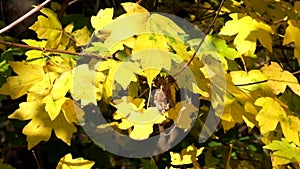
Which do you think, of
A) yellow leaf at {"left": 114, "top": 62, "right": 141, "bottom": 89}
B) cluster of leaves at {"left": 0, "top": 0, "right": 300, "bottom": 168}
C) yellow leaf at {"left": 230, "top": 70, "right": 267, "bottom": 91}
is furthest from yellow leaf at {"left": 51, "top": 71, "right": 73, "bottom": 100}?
yellow leaf at {"left": 230, "top": 70, "right": 267, "bottom": 91}

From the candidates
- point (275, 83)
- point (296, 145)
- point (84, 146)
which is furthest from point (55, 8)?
point (296, 145)

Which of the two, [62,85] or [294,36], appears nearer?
[62,85]

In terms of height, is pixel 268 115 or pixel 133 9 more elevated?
pixel 133 9

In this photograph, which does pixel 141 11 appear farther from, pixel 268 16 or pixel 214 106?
pixel 268 16

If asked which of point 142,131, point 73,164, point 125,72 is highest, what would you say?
point 125,72

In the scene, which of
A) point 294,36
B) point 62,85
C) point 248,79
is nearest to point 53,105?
point 62,85

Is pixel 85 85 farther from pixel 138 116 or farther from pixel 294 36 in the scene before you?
pixel 294 36

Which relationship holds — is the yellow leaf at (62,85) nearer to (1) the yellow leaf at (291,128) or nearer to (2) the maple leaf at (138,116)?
(2) the maple leaf at (138,116)

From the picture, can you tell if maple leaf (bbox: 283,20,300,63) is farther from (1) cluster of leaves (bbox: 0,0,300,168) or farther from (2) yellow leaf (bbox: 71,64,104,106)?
(2) yellow leaf (bbox: 71,64,104,106)
